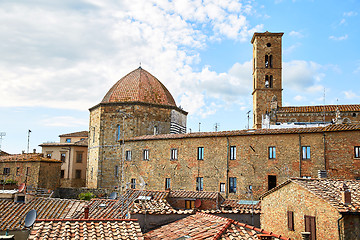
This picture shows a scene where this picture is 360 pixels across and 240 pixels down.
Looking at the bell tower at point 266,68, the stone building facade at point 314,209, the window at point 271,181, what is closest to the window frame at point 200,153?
the window at point 271,181

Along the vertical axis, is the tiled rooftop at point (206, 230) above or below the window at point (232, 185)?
below

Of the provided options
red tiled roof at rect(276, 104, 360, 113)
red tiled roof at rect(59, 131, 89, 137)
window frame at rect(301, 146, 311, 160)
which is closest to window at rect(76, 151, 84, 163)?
red tiled roof at rect(59, 131, 89, 137)

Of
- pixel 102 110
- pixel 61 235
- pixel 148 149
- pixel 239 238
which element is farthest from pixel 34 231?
pixel 102 110

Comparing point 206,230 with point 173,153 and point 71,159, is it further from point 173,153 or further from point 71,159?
point 71,159

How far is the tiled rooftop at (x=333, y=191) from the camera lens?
1312 cm

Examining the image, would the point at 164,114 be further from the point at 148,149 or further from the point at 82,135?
the point at 82,135

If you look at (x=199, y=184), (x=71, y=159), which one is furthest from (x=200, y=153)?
(x=71, y=159)

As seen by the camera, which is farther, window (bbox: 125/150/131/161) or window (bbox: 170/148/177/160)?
window (bbox: 125/150/131/161)

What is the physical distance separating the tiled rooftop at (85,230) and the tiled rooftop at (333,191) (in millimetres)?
7698

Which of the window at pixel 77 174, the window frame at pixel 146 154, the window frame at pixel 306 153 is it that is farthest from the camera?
the window at pixel 77 174

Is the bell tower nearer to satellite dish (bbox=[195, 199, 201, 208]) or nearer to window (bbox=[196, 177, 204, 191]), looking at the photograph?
window (bbox=[196, 177, 204, 191])

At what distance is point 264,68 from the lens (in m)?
Answer: 50.2

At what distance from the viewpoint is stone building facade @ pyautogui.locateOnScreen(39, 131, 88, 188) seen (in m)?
51.0

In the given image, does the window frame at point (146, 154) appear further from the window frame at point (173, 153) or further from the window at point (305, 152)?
the window at point (305, 152)
